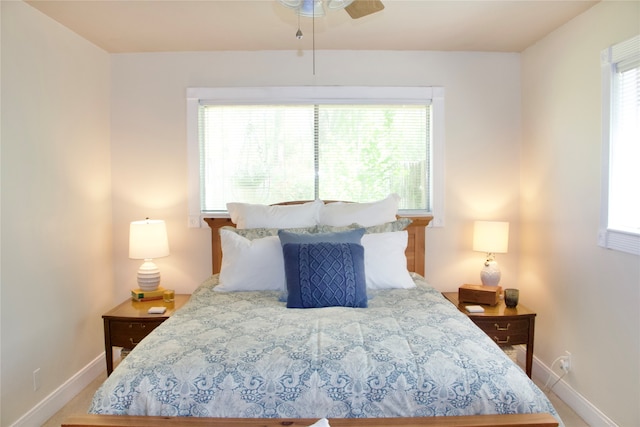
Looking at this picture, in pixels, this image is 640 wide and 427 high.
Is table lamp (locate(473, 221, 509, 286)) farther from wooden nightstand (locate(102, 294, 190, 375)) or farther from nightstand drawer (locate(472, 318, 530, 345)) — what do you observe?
wooden nightstand (locate(102, 294, 190, 375))

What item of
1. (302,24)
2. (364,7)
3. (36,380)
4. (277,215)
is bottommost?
(36,380)

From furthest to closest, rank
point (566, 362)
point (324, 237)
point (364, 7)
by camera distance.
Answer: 1. point (566, 362)
2. point (324, 237)
3. point (364, 7)

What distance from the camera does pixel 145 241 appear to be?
10.2 feet

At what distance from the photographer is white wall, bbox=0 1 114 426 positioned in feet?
7.97

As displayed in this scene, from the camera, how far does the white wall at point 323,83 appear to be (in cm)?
346

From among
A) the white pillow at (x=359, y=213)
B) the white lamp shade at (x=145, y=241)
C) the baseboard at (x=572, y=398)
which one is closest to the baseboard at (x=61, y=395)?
the white lamp shade at (x=145, y=241)

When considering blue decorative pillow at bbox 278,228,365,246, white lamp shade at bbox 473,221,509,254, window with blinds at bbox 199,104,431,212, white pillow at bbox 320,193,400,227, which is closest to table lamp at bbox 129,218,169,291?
window with blinds at bbox 199,104,431,212

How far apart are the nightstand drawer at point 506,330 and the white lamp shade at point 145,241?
7.60 feet

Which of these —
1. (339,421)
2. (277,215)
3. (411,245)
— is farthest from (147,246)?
(339,421)

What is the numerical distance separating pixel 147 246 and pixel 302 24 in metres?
1.92

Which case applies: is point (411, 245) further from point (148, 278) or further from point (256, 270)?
point (148, 278)

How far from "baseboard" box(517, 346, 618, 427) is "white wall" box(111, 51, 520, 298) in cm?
87

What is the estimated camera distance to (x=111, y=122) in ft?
11.5

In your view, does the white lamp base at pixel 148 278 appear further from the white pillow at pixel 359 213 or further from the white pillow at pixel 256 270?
the white pillow at pixel 359 213
